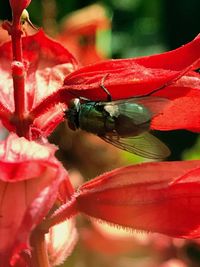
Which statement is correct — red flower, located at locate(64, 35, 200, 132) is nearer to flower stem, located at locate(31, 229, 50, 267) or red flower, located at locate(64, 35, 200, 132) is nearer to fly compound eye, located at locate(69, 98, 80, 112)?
fly compound eye, located at locate(69, 98, 80, 112)

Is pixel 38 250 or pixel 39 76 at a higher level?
pixel 39 76

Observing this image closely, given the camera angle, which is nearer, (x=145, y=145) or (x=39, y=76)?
(x=145, y=145)

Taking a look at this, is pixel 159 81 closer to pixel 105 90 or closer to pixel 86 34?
pixel 105 90

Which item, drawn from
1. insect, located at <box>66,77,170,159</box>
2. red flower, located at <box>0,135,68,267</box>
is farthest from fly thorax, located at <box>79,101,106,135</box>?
red flower, located at <box>0,135,68,267</box>

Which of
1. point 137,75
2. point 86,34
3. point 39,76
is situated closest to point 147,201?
point 137,75

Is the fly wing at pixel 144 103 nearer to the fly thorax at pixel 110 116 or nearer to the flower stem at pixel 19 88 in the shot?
the fly thorax at pixel 110 116

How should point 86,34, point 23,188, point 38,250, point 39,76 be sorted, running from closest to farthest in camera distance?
point 23,188, point 38,250, point 39,76, point 86,34
